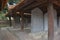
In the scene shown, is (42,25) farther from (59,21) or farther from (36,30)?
(59,21)

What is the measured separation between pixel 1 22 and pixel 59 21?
30.5ft

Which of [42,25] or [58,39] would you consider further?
[42,25]

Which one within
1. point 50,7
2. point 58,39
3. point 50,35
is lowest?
point 58,39

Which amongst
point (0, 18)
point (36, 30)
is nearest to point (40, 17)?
point (36, 30)

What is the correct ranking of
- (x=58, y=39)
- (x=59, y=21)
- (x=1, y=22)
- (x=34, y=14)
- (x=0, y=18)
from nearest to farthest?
(x=58, y=39), (x=34, y=14), (x=59, y=21), (x=1, y=22), (x=0, y=18)

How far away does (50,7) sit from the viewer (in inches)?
177

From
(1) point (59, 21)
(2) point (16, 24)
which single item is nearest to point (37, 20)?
(1) point (59, 21)

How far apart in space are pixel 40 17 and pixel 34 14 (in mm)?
533

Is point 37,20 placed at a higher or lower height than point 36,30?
higher

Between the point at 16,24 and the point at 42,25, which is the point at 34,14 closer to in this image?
the point at 42,25

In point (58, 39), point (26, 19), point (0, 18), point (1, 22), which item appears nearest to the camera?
point (58, 39)

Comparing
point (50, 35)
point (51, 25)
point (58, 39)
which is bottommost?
point (58, 39)

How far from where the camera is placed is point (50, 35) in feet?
14.8

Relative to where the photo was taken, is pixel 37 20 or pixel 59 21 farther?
pixel 59 21
